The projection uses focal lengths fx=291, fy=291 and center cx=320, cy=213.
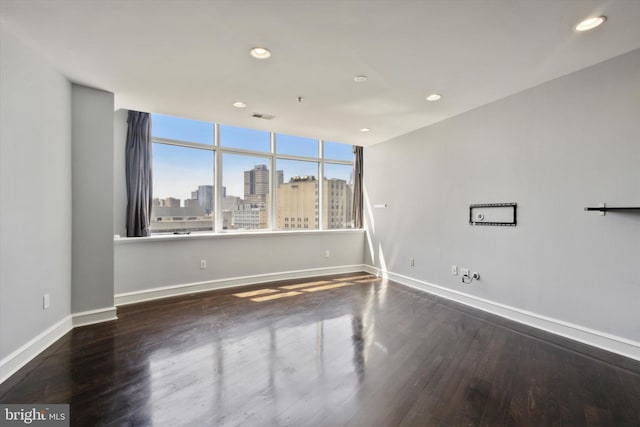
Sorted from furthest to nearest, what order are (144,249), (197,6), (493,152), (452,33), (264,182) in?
(264,182)
(144,249)
(493,152)
(452,33)
(197,6)

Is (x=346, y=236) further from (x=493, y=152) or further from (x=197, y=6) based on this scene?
(x=197, y=6)

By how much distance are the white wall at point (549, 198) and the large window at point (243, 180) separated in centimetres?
198

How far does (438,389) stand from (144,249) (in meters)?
3.76

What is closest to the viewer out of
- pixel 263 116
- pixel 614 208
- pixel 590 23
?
pixel 590 23

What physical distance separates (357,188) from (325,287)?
229cm

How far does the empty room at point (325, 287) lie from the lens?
6.24 ft

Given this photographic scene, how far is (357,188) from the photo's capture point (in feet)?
19.8

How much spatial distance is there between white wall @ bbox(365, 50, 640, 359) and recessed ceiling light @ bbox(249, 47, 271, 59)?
2.71 metres

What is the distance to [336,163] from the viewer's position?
19.8 feet

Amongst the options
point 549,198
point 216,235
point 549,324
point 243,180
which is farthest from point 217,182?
point 549,324

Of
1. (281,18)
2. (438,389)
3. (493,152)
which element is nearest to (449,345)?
(438,389)

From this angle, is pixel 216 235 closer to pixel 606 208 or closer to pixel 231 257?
pixel 231 257

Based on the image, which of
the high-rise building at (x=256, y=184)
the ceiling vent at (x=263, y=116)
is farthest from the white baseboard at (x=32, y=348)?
the ceiling vent at (x=263, y=116)

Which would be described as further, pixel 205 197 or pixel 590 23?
pixel 205 197
